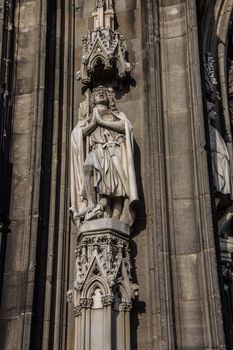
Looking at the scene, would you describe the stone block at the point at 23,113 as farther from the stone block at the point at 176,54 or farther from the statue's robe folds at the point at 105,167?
the stone block at the point at 176,54

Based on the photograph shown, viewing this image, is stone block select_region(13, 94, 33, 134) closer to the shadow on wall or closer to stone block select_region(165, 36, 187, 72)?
the shadow on wall

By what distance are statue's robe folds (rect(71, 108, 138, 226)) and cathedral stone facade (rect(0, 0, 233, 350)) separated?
0.02m

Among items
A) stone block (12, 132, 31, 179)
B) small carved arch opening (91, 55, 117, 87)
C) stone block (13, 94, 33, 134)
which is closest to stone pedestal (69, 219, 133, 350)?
stone block (12, 132, 31, 179)

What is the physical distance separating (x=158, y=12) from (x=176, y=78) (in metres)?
1.38

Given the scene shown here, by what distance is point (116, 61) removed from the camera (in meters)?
9.82

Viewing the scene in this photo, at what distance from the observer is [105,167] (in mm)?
8727

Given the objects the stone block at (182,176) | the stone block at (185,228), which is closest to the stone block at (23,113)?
the stone block at (182,176)

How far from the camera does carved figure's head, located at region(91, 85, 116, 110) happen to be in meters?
9.52

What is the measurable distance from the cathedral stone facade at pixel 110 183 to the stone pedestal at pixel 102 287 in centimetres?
2

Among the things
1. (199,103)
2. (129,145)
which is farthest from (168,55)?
(129,145)

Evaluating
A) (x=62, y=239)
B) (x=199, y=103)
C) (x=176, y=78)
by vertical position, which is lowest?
(x=62, y=239)

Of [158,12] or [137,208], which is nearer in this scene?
[137,208]

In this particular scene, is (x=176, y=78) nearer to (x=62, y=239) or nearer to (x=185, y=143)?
(x=185, y=143)

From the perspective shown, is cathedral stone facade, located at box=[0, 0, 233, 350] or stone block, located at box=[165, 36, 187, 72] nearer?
cathedral stone facade, located at box=[0, 0, 233, 350]
